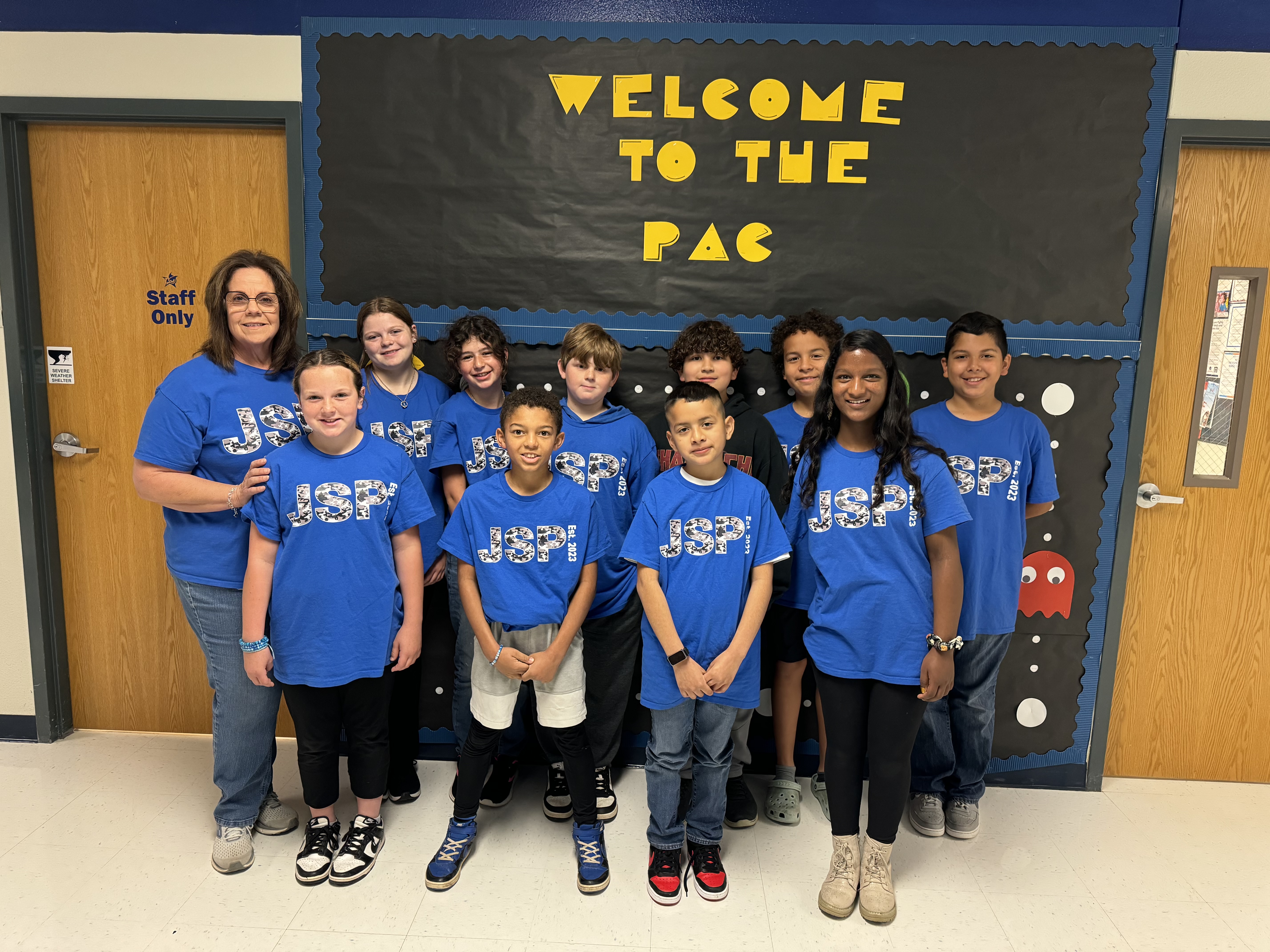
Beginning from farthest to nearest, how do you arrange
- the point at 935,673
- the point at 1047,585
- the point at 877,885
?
the point at 1047,585 < the point at 877,885 < the point at 935,673

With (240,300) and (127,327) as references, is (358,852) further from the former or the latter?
(127,327)

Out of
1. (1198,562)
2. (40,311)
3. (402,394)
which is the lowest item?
(1198,562)

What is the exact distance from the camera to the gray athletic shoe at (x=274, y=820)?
212 centimetres

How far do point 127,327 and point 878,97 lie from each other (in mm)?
2622

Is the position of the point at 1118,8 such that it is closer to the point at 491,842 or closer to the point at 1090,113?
the point at 1090,113

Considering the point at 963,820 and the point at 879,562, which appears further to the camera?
the point at 963,820

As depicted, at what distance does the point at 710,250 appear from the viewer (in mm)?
2352

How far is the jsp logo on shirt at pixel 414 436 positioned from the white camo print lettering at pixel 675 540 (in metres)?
0.86

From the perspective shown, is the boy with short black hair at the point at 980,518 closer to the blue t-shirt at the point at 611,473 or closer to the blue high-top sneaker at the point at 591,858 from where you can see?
the blue t-shirt at the point at 611,473

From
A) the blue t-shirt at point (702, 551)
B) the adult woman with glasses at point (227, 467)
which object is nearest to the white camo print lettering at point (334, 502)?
the adult woman with glasses at point (227, 467)

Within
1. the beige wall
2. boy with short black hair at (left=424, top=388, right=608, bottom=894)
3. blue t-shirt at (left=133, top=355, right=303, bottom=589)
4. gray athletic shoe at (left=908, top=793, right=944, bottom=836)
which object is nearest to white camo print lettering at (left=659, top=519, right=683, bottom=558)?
boy with short black hair at (left=424, top=388, right=608, bottom=894)

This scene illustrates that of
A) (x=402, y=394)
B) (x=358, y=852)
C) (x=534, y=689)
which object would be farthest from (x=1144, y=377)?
(x=358, y=852)

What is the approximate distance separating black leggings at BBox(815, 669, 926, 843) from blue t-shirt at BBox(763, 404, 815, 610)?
26 cm

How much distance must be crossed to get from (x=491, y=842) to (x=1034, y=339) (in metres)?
2.26
